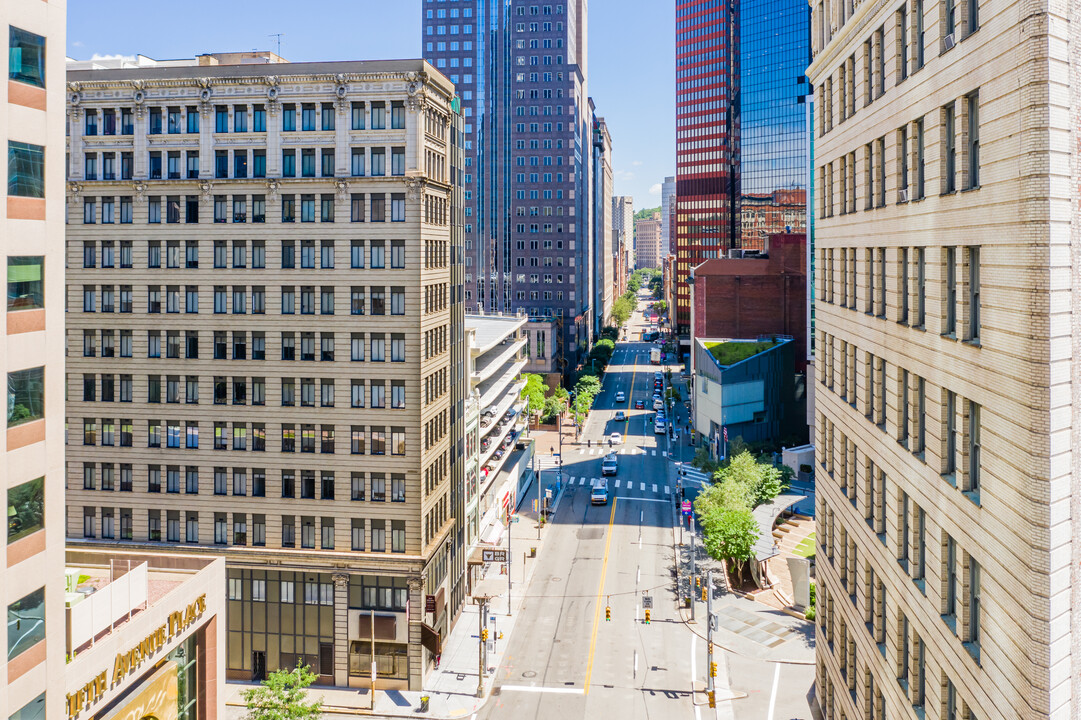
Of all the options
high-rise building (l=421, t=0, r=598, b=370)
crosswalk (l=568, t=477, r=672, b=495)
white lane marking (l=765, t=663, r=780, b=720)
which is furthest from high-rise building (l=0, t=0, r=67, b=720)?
high-rise building (l=421, t=0, r=598, b=370)

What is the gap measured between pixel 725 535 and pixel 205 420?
126 feet

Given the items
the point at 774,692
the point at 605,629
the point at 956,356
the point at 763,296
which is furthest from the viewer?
the point at 763,296

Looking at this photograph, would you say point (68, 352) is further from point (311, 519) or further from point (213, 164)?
point (311, 519)

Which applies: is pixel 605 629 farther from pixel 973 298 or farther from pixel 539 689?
pixel 973 298

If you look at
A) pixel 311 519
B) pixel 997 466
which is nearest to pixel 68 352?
pixel 311 519

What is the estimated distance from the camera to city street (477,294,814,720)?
50.6 m

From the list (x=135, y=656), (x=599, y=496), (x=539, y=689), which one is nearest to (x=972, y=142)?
(x=135, y=656)

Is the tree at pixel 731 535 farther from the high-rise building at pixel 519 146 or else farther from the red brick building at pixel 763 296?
the high-rise building at pixel 519 146

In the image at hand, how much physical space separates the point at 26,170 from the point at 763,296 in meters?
114

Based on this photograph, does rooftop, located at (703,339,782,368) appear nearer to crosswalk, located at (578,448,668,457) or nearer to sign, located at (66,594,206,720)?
crosswalk, located at (578,448,668,457)

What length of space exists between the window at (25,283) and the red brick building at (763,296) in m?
113

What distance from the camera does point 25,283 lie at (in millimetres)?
19234

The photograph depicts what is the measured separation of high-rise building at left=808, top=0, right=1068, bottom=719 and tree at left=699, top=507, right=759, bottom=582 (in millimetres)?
32980

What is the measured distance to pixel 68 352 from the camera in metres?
57.0
